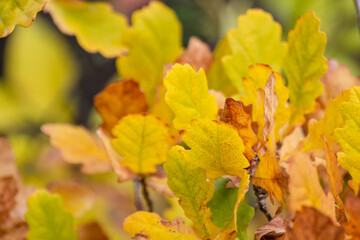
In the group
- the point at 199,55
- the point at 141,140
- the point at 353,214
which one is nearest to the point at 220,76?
the point at 199,55

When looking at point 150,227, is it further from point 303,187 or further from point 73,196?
point 73,196

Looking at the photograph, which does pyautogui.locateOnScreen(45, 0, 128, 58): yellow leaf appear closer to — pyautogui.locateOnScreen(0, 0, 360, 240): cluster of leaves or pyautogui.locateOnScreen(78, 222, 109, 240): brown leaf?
pyautogui.locateOnScreen(0, 0, 360, 240): cluster of leaves

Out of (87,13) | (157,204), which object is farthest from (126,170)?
(157,204)

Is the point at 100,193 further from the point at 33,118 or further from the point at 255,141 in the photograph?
the point at 255,141

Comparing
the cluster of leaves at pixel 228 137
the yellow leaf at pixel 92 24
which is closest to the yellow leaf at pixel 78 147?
the cluster of leaves at pixel 228 137

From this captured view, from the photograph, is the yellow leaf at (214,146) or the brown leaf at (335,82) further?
the brown leaf at (335,82)

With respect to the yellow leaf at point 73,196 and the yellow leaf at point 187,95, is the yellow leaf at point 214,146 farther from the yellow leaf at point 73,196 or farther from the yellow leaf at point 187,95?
the yellow leaf at point 73,196
